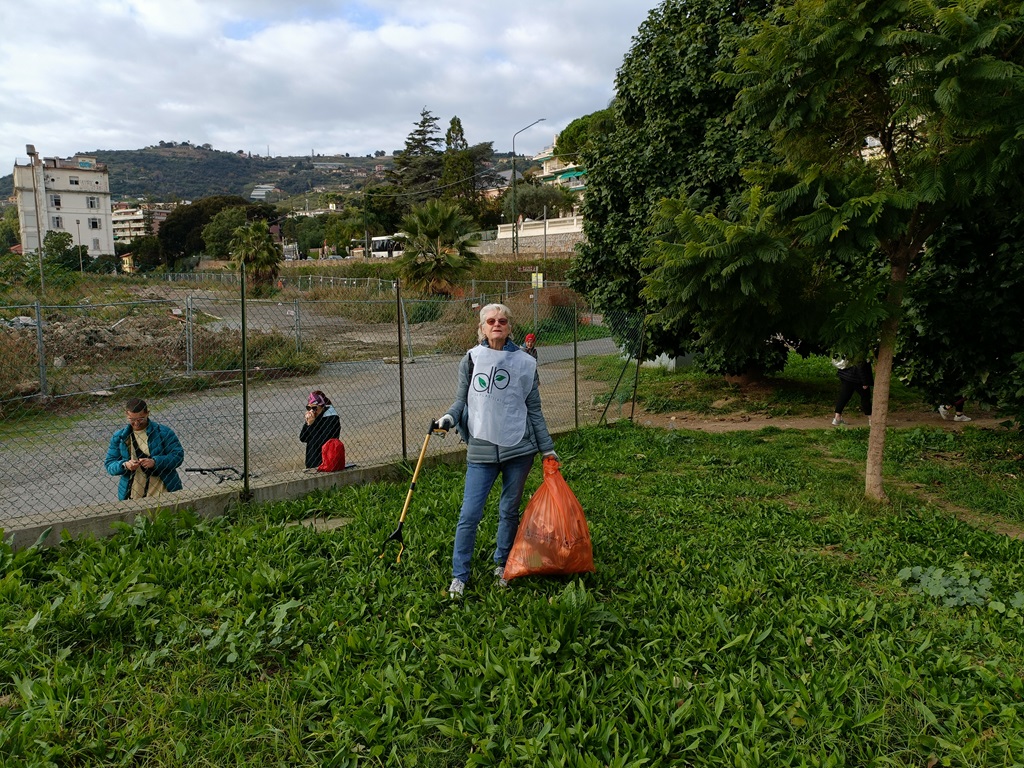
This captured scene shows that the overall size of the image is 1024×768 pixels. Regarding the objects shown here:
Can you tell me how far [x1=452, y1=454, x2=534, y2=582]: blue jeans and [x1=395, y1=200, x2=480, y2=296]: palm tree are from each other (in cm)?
2168

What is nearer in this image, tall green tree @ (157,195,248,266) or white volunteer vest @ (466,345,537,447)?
white volunteer vest @ (466,345,537,447)

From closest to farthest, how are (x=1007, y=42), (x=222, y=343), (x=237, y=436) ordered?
1. (x=1007, y=42)
2. (x=237, y=436)
3. (x=222, y=343)

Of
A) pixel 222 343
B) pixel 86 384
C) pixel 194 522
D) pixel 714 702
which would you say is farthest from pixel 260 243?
pixel 714 702

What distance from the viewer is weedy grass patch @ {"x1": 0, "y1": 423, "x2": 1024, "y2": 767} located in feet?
8.96

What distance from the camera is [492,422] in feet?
12.9

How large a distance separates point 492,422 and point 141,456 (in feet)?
10.4

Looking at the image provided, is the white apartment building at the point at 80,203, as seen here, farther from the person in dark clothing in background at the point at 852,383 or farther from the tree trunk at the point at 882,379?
the tree trunk at the point at 882,379

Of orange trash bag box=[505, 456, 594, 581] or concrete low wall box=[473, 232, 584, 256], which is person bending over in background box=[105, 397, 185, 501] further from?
concrete low wall box=[473, 232, 584, 256]

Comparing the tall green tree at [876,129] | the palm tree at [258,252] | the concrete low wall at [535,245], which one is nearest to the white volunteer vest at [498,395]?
the tall green tree at [876,129]

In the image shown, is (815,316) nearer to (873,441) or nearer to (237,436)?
(873,441)

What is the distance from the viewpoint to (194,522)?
493 centimetres

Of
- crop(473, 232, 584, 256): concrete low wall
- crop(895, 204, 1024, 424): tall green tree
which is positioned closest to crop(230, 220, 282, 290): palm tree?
crop(473, 232, 584, 256): concrete low wall

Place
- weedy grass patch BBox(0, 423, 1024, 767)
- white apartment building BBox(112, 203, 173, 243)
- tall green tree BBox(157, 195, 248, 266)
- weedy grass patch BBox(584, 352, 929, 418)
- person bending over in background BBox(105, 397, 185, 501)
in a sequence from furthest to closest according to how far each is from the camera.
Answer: white apartment building BBox(112, 203, 173, 243)
tall green tree BBox(157, 195, 248, 266)
weedy grass patch BBox(584, 352, 929, 418)
person bending over in background BBox(105, 397, 185, 501)
weedy grass patch BBox(0, 423, 1024, 767)

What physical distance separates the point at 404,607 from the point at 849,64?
4842 millimetres
